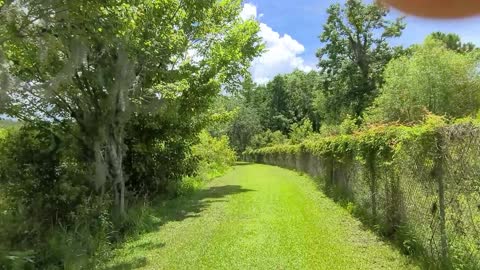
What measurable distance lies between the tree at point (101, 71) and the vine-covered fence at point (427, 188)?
15.0 feet

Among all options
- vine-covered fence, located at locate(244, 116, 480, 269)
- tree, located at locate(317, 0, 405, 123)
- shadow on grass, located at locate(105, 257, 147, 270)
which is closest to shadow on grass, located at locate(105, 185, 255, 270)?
shadow on grass, located at locate(105, 257, 147, 270)

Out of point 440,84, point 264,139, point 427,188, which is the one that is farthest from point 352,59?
point 427,188

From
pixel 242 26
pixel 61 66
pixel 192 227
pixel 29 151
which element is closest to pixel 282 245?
pixel 192 227

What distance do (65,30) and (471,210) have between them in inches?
251

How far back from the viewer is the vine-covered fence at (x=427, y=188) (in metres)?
5.41

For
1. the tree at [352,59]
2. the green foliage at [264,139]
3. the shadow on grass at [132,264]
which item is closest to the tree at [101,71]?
the shadow on grass at [132,264]

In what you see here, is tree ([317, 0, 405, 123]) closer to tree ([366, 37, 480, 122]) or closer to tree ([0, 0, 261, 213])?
tree ([366, 37, 480, 122])

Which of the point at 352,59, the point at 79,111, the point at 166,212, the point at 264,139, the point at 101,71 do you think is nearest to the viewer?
the point at 101,71

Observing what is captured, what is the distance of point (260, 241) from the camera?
8.73 metres

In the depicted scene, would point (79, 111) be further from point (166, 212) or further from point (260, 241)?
point (260, 241)

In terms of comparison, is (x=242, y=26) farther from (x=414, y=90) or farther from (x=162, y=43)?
(x=414, y=90)

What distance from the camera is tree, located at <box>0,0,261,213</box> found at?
285 inches

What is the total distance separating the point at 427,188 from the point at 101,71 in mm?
7703

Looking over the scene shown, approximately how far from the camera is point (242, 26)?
1942 centimetres
